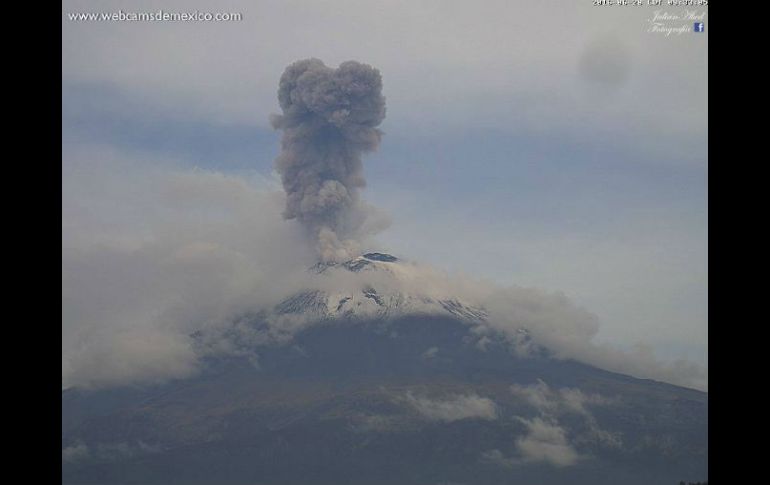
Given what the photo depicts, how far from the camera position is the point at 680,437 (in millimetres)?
143875

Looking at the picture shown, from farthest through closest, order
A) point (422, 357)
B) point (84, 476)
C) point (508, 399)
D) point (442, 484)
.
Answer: point (422, 357)
point (508, 399)
point (442, 484)
point (84, 476)

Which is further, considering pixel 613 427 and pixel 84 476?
pixel 613 427

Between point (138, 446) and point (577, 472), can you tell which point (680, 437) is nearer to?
point (577, 472)

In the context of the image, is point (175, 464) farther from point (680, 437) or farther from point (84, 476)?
point (680, 437)

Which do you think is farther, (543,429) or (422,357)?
(422,357)

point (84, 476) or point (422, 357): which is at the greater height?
point (422, 357)

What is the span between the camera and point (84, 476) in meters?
128

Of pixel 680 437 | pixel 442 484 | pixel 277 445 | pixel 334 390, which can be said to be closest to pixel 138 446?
pixel 277 445
